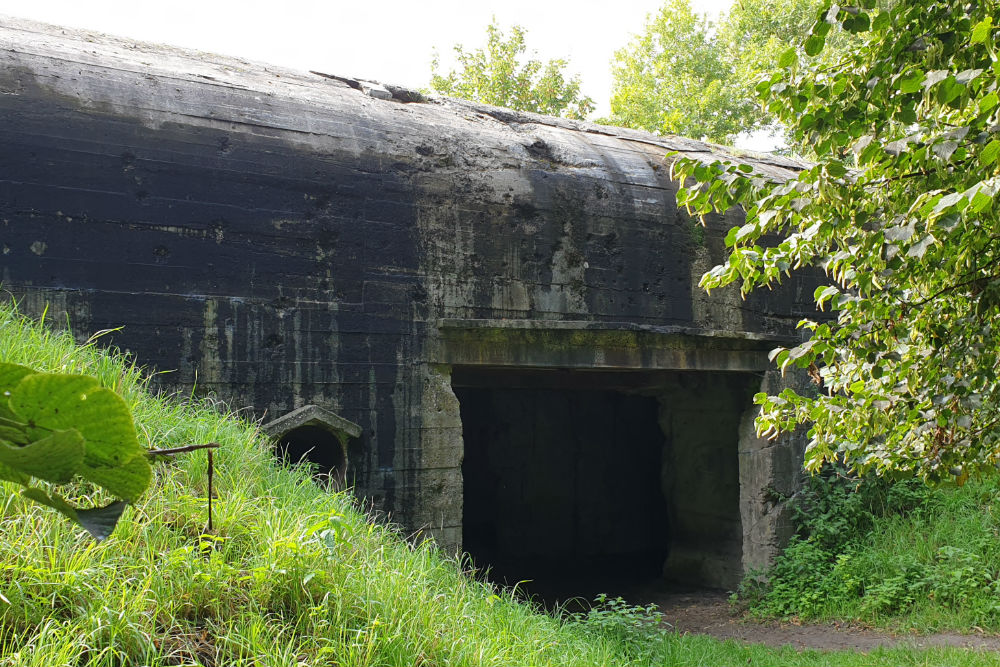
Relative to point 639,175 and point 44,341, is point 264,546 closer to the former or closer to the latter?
point 44,341

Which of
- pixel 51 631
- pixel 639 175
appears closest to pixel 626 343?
A: pixel 639 175

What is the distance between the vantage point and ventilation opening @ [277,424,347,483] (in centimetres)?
559

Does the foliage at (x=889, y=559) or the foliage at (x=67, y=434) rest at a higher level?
the foliage at (x=67, y=434)

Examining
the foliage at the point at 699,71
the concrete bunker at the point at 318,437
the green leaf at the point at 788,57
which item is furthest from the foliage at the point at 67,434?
the foliage at the point at 699,71

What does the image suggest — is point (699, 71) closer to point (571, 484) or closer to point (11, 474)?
point (571, 484)

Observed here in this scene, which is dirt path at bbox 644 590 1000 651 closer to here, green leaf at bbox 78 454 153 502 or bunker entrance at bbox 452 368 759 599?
bunker entrance at bbox 452 368 759 599

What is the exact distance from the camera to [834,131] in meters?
2.98

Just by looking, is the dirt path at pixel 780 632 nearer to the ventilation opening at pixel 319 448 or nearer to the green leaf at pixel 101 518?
the ventilation opening at pixel 319 448

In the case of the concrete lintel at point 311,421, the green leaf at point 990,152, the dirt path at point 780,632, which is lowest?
the dirt path at point 780,632

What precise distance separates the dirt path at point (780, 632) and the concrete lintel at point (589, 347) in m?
2.05

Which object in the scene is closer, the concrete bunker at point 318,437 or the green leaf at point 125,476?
the green leaf at point 125,476

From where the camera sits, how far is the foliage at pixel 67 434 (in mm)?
521

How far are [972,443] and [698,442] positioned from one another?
536cm

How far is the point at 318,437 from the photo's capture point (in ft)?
19.1
